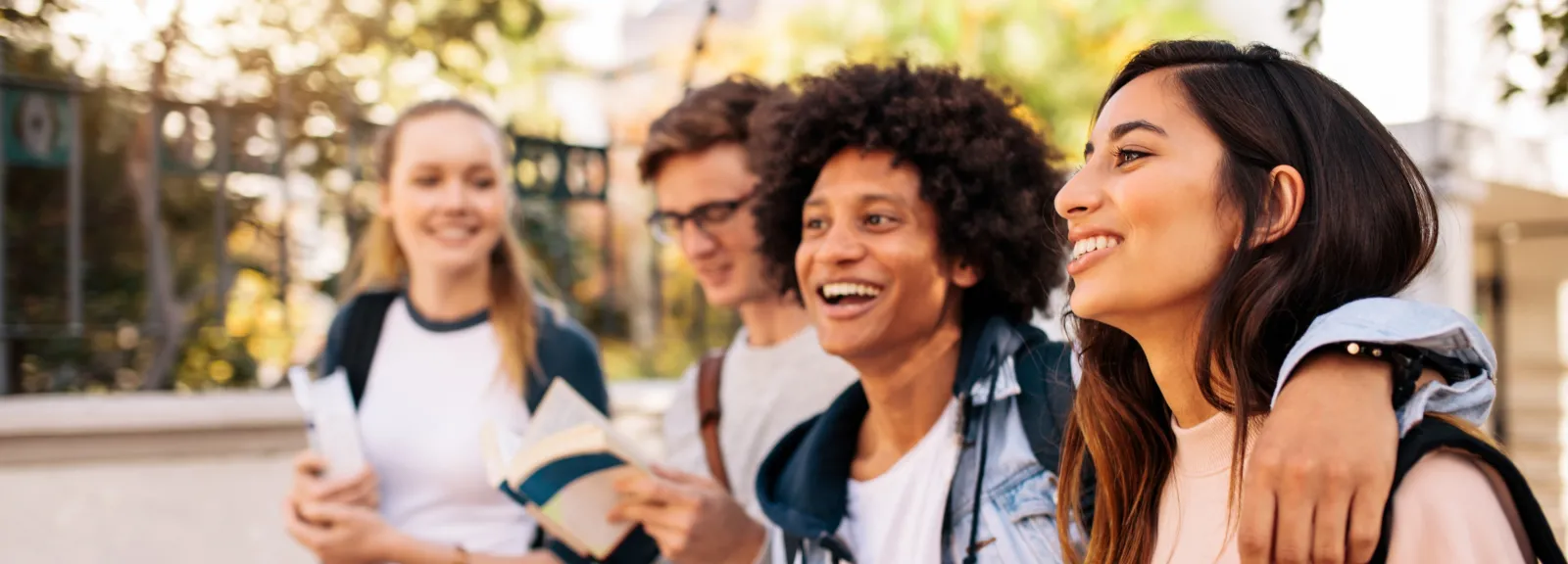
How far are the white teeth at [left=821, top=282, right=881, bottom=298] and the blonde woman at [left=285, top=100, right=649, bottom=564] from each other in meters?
1.18

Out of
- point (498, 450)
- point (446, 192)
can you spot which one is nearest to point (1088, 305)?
point (498, 450)

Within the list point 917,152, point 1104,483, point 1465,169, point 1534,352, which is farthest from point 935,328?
point 1534,352

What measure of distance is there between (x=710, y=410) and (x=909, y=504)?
3.12ft

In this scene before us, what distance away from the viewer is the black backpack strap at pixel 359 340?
132 inches

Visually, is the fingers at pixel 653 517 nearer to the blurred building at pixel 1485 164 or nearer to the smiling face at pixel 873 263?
the smiling face at pixel 873 263

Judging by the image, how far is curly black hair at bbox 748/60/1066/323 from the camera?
240 centimetres

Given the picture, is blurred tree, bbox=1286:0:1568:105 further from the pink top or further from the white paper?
the white paper

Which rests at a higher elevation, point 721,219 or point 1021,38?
point 1021,38

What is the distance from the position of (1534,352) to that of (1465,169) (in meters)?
2.92

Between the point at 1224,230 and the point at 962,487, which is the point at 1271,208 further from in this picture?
the point at 962,487

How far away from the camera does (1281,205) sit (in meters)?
1.53

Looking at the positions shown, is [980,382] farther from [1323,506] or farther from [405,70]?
[405,70]

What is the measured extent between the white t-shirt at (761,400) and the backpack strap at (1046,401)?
76 cm

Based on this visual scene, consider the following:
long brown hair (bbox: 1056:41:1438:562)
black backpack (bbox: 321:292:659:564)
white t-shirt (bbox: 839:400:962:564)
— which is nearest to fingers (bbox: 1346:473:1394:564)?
long brown hair (bbox: 1056:41:1438:562)
